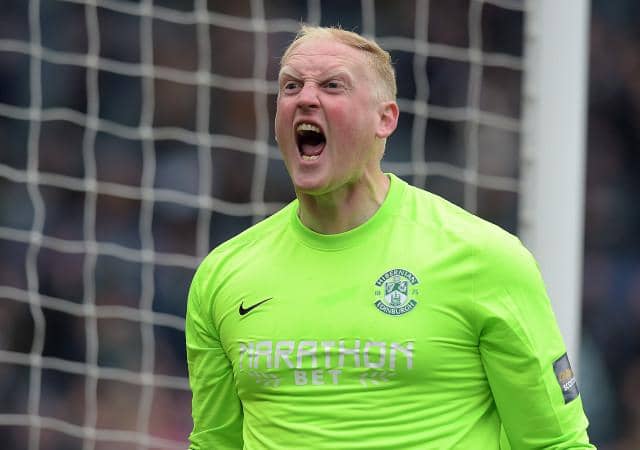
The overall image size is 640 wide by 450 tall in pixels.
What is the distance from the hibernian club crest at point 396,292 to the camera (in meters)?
2.33

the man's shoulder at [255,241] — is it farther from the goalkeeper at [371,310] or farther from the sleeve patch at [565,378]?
the sleeve patch at [565,378]

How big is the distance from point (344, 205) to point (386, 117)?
208mm

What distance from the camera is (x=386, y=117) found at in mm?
2488

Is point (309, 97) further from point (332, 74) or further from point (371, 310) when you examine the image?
point (371, 310)

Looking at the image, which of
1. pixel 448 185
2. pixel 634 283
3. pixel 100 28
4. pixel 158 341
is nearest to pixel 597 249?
pixel 634 283

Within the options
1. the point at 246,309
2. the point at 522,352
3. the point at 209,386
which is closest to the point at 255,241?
the point at 246,309

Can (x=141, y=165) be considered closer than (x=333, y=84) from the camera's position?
No

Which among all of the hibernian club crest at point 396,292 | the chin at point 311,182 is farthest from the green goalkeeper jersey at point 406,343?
the chin at point 311,182

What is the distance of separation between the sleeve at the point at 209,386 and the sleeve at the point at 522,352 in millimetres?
603

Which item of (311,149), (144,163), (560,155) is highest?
(144,163)

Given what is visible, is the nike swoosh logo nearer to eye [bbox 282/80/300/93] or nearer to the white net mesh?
eye [bbox 282/80/300/93]

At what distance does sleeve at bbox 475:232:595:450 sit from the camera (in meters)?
2.28

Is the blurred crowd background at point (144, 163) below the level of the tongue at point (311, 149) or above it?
above

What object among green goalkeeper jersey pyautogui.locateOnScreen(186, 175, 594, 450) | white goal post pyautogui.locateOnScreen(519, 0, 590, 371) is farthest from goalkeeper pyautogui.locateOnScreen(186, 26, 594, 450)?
white goal post pyautogui.locateOnScreen(519, 0, 590, 371)
